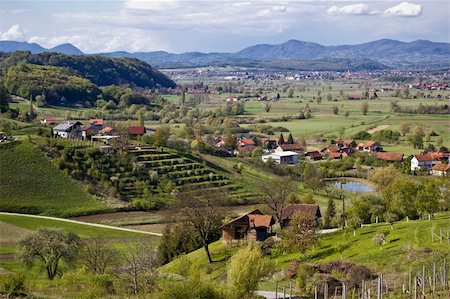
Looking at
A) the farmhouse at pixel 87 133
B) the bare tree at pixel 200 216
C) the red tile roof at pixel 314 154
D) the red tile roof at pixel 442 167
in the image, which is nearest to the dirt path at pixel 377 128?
the red tile roof at pixel 314 154

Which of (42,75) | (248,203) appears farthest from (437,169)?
(42,75)

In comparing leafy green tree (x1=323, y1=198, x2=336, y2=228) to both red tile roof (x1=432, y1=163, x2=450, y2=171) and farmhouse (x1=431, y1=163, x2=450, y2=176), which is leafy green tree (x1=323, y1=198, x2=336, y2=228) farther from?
red tile roof (x1=432, y1=163, x2=450, y2=171)

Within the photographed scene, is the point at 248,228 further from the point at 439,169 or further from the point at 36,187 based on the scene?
the point at 439,169

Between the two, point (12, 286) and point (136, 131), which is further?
point (136, 131)

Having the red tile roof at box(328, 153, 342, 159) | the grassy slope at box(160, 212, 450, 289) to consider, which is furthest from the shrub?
the red tile roof at box(328, 153, 342, 159)

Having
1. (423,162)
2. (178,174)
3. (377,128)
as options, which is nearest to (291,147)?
(423,162)
